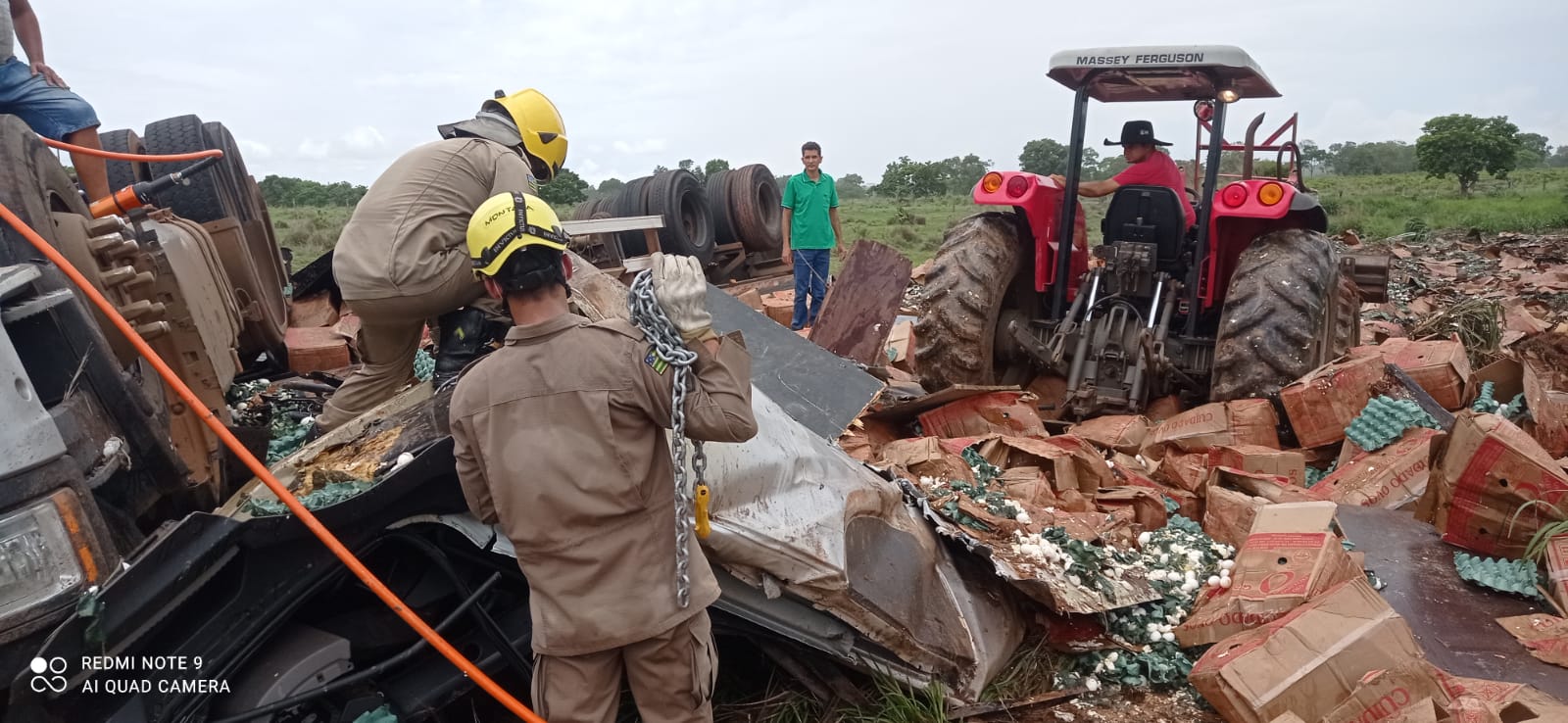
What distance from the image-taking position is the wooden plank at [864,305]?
608 cm

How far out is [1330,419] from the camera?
4617 mm

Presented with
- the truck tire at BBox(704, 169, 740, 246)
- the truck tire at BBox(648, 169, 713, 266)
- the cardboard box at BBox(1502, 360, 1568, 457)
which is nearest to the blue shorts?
the cardboard box at BBox(1502, 360, 1568, 457)

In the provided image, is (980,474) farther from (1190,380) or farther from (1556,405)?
(1556,405)

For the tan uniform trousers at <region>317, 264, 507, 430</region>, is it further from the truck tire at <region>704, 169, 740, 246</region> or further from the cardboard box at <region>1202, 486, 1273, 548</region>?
the truck tire at <region>704, 169, 740, 246</region>

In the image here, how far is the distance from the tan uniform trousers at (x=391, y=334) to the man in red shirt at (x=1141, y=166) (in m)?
3.54

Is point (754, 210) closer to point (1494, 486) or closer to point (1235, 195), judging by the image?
point (1235, 195)

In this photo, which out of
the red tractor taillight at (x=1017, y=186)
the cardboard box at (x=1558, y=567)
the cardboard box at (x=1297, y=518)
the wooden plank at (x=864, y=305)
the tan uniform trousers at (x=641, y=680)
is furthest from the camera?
the wooden plank at (x=864, y=305)

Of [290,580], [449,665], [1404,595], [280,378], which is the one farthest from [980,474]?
[280,378]

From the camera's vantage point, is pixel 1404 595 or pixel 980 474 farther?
pixel 980 474

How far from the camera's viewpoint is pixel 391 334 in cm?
391

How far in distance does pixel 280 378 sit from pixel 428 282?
268 centimetres

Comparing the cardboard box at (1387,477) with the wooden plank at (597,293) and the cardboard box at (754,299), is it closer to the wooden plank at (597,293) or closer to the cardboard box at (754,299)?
the wooden plank at (597,293)

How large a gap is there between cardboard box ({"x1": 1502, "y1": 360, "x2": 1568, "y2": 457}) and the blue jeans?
4.86m

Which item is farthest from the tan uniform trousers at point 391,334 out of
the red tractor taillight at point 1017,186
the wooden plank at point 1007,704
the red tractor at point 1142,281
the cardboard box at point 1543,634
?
the cardboard box at point 1543,634
